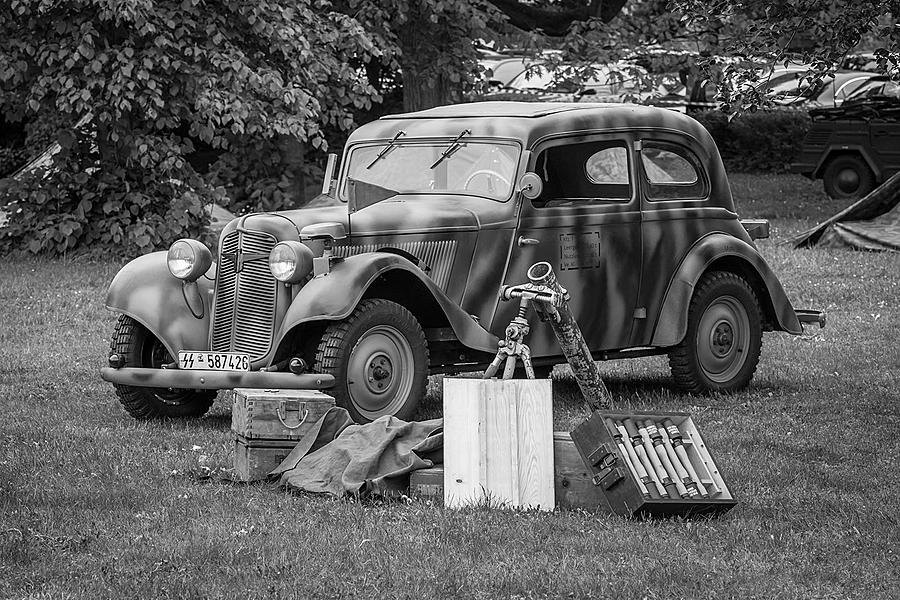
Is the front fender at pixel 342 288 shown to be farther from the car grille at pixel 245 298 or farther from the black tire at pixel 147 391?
the black tire at pixel 147 391

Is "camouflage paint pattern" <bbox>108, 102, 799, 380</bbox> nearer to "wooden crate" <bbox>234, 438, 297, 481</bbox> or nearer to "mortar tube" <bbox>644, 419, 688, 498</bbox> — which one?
"wooden crate" <bbox>234, 438, 297, 481</bbox>

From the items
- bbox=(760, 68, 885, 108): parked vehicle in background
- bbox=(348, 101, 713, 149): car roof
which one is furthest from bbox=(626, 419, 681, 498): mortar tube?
bbox=(760, 68, 885, 108): parked vehicle in background

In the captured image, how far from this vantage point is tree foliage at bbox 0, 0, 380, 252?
14727mm

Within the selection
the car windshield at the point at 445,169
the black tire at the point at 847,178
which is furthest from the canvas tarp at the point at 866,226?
the car windshield at the point at 445,169

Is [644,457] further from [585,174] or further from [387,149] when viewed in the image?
[387,149]

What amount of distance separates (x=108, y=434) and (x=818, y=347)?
5.86 meters

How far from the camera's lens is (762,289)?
30.5 ft

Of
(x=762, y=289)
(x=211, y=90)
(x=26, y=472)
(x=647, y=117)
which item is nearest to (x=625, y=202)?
(x=647, y=117)

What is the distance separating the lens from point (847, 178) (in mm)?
21906

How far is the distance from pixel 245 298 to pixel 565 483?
2.59 metres

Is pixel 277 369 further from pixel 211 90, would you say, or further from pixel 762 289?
pixel 211 90

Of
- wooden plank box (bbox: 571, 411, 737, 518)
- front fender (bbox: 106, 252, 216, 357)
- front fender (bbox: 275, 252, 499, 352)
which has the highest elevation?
front fender (bbox: 275, 252, 499, 352)

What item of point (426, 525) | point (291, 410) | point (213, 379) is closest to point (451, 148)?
point (213, 379)

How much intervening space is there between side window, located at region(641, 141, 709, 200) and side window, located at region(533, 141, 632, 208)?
20 cm
